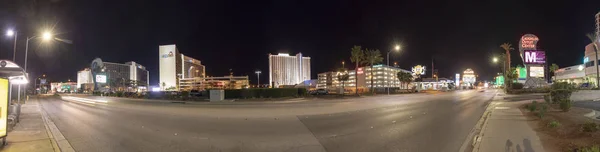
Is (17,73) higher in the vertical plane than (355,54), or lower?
lower

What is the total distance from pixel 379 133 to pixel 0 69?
13.4 meters

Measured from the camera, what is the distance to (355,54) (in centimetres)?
5600

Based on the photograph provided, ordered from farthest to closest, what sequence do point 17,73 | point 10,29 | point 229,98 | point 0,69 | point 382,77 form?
point 382,77
point 229,98
point 10,29
point 17,73
point 0,69

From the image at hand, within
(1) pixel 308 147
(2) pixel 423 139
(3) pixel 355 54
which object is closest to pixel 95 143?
(1) pixel 308 147

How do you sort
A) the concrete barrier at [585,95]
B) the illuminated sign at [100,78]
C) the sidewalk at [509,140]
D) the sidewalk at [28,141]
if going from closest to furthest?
the sidewalk at [509,140]
the sidewalk at [28,141]
the concrete barrier at [585,95]
the illuminated sign at [100,78]

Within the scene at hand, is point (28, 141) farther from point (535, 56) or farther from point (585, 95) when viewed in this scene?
point (535, 56)

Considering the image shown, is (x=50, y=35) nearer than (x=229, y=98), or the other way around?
(x=50, y=35)


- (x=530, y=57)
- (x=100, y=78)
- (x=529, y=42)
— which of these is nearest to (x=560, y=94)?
(x=530, y=57)

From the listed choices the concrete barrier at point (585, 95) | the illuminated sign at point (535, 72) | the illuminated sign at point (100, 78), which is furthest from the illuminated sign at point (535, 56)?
the illuminated sign at point (100, 78)

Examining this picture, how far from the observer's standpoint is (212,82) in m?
183

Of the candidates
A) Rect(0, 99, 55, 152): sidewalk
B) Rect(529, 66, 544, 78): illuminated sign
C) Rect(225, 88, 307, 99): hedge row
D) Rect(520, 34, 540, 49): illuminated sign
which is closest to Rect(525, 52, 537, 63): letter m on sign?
Rect(529, 66, 544, 78): illuminated sign

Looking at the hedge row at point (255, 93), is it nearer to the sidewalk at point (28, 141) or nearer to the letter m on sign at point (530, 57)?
the sidewalk at point (28, 141)

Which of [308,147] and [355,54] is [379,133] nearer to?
[308,147]

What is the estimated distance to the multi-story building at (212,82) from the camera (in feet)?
583
